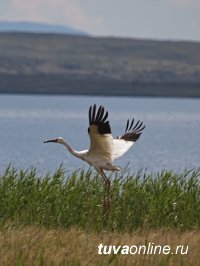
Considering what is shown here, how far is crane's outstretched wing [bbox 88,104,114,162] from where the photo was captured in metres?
15.3

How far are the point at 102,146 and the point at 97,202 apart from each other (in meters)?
1.34

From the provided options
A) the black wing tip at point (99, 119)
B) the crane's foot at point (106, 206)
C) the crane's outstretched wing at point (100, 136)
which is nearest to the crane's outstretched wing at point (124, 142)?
the crane's outstretched wing at point (100, 136)

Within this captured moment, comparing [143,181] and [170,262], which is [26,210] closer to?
[143,181]

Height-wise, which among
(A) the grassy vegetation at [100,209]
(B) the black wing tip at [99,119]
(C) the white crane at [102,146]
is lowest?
(A) the grassy vegetation at [100,209]

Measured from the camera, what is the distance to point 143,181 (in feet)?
60.0

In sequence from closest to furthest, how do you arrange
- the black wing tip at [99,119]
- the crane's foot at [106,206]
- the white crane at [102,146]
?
1. the black wing tip at [99,119]
2. the white crane at [102,146]
3. the crane's foot at [106,206]

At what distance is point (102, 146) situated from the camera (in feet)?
54.2

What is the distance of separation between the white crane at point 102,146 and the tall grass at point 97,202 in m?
0.39

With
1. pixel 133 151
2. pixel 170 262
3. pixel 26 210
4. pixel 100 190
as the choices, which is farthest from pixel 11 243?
pixel 133 151

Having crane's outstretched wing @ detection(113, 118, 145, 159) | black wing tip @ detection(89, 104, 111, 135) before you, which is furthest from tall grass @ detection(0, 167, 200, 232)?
black wing tip @ detection(89, 104, 111, 135)

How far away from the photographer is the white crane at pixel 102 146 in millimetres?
15555

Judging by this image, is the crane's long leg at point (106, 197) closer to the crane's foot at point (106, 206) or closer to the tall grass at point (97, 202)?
the crane's foot at point (106, 206)

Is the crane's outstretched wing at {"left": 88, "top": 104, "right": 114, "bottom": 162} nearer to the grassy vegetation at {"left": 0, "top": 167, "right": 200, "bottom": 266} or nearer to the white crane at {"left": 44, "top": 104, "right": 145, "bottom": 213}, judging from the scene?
the white crane at {"left": 44, "top": 104, "right": 145, "bottom": 213}

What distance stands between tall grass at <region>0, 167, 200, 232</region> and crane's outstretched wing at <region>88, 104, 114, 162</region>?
90 centimetres
